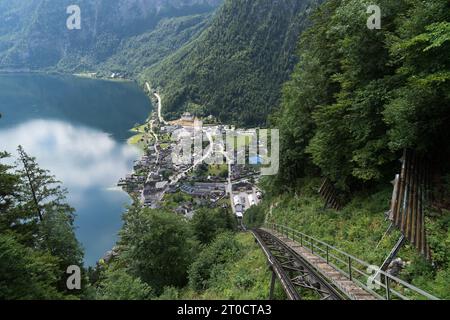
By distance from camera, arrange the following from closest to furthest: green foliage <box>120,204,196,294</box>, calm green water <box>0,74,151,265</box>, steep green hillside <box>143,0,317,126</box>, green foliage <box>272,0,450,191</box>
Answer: green foliage <box>272,0,450,191</box>, green foliage <box>120,204,196,294</box>, calm green water <box>0,74,151,265</box>, steep green hillside <box>143,0,317,126</box>

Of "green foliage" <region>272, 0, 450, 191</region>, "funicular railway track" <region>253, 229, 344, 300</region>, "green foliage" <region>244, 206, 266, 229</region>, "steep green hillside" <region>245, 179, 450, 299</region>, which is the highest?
"green foliage" <region>272, 0, 450, 191</region>

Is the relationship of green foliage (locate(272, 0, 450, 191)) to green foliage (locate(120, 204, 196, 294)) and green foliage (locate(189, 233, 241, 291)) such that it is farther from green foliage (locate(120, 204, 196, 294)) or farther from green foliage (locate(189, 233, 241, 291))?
green foliage (locate(120, 204, 196, 294))

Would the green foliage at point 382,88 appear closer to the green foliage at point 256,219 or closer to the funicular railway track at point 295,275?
the funicular railway track at point 295,275

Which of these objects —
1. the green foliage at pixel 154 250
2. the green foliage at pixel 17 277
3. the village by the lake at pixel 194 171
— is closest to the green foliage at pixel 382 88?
the green foliage at pixel 154 250

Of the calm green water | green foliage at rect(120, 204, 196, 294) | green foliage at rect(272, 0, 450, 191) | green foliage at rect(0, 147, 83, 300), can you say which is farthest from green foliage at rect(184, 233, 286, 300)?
the calm green water
